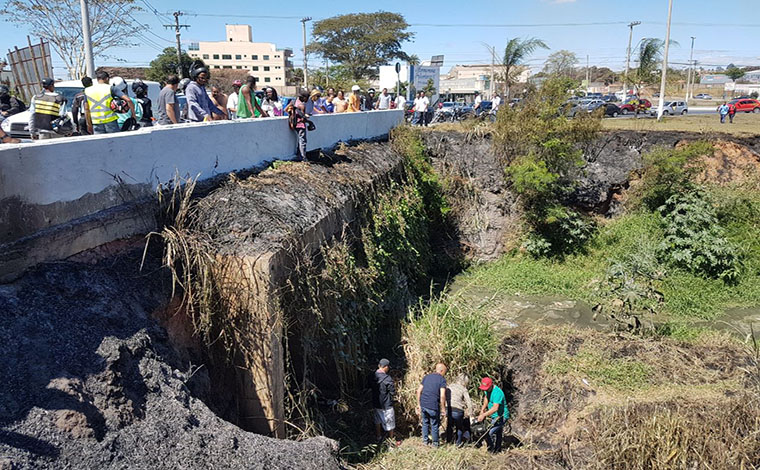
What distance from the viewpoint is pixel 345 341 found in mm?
7395

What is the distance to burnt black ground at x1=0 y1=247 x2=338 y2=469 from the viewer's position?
3.30 meters

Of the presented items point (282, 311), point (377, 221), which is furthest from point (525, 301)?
point (282, 311)

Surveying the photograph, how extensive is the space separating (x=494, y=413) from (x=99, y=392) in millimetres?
4957

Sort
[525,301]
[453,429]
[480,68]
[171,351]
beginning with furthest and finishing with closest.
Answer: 1. [480,68]
2. [525,301]
3. [453,429]
4. [171,351]

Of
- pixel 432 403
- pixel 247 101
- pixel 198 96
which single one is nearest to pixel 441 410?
pixel 432 403

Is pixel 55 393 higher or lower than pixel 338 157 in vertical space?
lower

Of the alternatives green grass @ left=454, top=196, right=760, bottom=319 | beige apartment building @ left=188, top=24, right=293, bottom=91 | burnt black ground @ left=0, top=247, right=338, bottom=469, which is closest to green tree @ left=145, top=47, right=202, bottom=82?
beige apartment building @ left=188, top=24, right=293, bottom=91

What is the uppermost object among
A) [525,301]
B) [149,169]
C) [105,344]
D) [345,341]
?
[149,169]

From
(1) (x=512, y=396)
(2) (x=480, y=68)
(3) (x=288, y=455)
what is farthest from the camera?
(2) (x=480, y=68)

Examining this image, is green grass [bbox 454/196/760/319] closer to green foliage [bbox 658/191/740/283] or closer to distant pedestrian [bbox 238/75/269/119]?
green foliage [bbox 658/191/740/283]

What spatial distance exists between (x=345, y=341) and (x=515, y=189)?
34.4 ft

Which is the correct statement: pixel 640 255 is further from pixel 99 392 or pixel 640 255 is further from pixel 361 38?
pixel 361 38

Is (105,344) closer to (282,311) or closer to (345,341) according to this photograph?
(282,311)

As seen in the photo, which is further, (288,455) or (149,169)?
(149,169)
